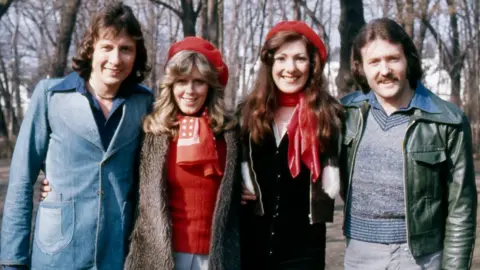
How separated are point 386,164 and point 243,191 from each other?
0.80 meters

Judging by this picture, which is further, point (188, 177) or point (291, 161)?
point (291, 161)

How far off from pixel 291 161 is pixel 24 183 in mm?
1419

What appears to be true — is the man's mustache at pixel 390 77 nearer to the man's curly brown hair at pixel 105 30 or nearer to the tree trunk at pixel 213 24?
the man's curly brown hair at pixel 105 30

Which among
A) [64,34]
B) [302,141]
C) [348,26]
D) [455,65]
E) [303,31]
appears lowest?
[302,141]

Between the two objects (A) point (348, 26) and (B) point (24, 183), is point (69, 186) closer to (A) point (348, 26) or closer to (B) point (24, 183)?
(B) point (24, 183)

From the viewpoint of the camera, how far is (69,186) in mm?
3334

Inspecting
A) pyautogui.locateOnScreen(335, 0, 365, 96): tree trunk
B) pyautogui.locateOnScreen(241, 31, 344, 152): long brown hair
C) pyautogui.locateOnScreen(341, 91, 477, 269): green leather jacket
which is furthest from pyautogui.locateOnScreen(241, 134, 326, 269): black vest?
pyautogui.locateOnScreen(335, 0, 365, 96): tree trunk

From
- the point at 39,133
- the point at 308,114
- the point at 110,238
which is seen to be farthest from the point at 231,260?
the point at 39,133

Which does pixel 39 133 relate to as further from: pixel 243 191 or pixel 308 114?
pixel 308 114

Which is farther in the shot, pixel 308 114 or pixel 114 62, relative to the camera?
pixel 308 114

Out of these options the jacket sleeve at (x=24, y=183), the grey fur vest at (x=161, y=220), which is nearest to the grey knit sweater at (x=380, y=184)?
the grey fur vest at (x=161, y=220)

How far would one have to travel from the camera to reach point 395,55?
11.1ft

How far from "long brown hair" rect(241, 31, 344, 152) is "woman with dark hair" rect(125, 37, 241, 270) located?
0.50ft

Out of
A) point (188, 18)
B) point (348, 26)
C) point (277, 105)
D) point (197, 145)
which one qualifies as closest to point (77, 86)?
point (197, 145)
